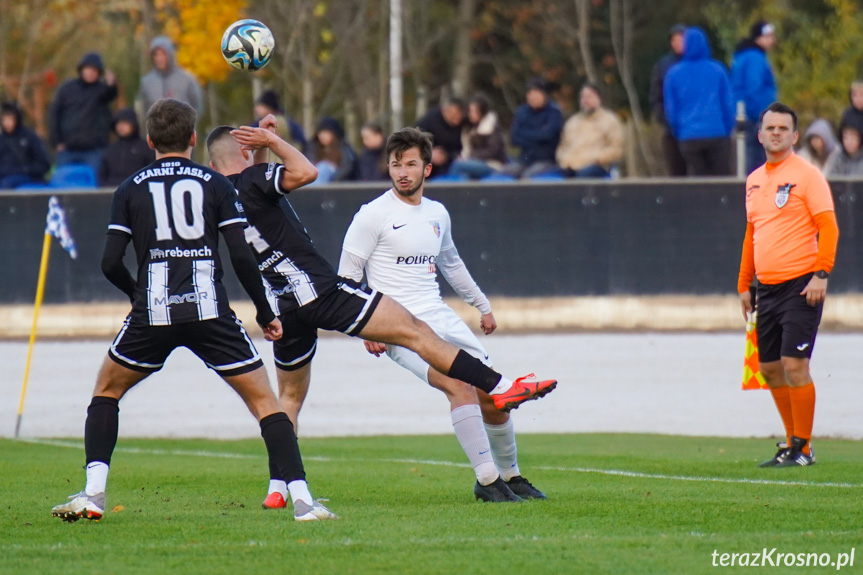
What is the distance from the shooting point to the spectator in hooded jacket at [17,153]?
57.2ft

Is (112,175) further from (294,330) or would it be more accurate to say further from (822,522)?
(822,522)

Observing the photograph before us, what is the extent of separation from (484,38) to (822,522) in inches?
1246

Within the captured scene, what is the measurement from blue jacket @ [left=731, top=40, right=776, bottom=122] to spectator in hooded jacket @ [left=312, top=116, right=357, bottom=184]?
493 cm

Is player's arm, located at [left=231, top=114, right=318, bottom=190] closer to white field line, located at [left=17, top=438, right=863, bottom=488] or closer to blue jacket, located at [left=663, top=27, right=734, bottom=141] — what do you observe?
white field line, located at [left=17, top=438, right=863, bottom=488]

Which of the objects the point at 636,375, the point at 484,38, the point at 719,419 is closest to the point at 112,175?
the point at 636,375

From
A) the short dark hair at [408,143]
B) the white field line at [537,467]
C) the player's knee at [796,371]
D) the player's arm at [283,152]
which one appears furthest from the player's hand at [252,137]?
the player's knee at [796,371]

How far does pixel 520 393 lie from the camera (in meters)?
7.09

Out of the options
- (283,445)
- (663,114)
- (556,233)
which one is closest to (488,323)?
(283,445)

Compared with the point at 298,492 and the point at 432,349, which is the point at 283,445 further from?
the point at 432,349

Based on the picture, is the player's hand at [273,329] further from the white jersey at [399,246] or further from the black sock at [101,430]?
the white jersey at [399,246]

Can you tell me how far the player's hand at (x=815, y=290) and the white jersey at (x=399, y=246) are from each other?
111 inches

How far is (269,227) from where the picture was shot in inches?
303

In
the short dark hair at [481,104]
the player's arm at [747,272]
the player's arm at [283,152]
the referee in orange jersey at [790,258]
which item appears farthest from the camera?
the short dark hair at [481,104]

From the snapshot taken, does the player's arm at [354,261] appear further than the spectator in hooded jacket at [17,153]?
No
